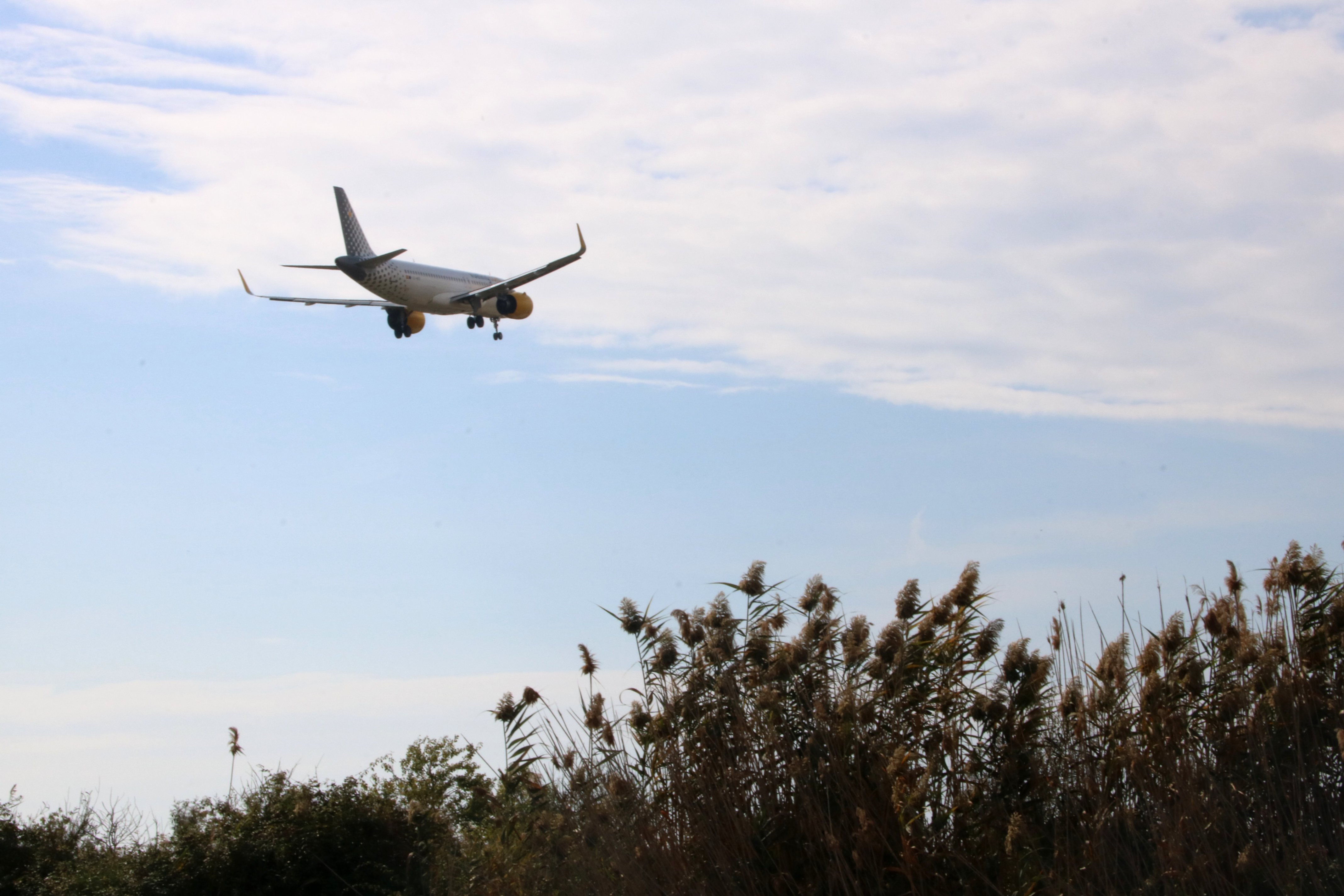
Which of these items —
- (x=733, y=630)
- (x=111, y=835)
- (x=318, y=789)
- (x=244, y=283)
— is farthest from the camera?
(x=244, y=283)

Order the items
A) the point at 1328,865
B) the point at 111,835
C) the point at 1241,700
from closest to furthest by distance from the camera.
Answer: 1. the point at 1328,865
2. the point at 1241,700
3. the point at 111,835

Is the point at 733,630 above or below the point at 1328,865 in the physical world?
above

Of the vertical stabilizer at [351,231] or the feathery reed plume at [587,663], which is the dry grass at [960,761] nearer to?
the feathery reed plume at [587,663]

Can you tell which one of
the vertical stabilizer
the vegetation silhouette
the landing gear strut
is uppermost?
the vertical stabilizer

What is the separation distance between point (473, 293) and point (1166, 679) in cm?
3513

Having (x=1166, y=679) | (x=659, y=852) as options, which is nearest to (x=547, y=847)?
(x=659, y=852)

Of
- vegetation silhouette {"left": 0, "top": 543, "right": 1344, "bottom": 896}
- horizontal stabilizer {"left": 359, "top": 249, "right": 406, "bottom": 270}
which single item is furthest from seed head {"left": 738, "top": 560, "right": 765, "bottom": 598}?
horizontal stabilizer {"left": 359, "top": 249, "right": 406, "bottom": 270}

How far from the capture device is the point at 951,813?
8812 mm

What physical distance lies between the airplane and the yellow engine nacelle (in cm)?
2

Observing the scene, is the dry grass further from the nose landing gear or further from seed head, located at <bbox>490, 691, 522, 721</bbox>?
the nose landing gear

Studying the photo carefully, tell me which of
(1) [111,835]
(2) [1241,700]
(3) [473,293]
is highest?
(3) [473,293]

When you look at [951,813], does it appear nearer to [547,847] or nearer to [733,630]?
[733,630]

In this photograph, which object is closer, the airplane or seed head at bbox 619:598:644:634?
seed head at bbox 619:598:644:634

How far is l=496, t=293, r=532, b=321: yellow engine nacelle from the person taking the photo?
1666 inches
